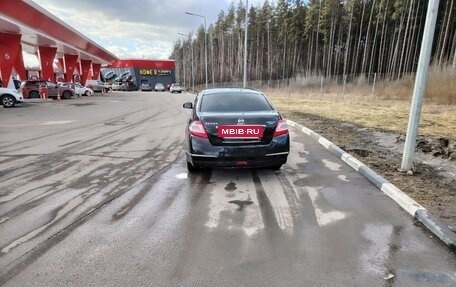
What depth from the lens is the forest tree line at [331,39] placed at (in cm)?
3959

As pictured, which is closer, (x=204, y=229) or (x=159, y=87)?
(x=204, y=229)

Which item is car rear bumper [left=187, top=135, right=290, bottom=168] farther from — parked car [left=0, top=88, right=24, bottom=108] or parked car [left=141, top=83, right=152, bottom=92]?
parked car [left=141, top=83, right=152, bottom=92]

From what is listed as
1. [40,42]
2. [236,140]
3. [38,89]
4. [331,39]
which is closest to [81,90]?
[40,42]

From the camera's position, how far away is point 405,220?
475 centimetres

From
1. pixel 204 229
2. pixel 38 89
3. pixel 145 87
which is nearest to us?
pixel 204 229

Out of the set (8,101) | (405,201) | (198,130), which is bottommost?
(8,101)

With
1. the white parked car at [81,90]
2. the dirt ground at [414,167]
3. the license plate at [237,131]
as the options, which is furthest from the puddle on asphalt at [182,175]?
the white parked car at [81,90]

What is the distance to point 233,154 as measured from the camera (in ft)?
20.1

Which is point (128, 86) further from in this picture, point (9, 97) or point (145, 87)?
point (9, 97)

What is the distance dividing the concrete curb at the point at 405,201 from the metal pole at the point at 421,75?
779mm

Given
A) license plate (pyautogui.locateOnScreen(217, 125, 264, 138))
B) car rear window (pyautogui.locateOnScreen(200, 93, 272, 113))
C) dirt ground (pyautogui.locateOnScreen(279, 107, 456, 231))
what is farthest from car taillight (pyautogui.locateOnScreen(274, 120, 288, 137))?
dirt ground (pyautogui.locateOnScreen(279, 107, 456, 231))

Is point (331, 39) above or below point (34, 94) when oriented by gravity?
above

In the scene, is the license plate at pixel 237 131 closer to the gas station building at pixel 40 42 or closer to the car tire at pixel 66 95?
the gas station building at pixel 40 42

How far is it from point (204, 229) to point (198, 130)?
87.3 inches
